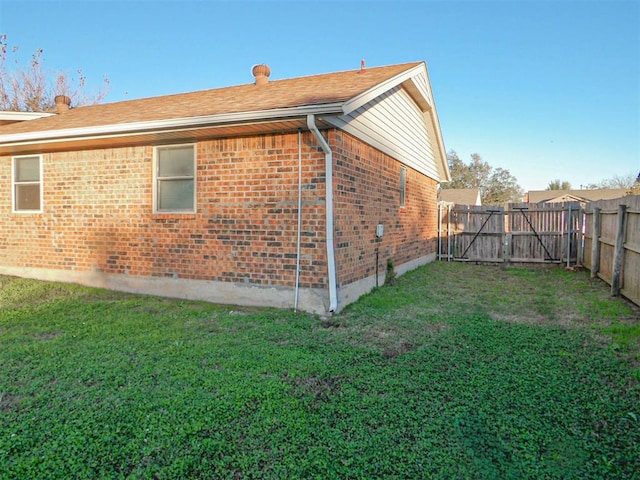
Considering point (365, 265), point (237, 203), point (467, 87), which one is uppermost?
point (467, 87)

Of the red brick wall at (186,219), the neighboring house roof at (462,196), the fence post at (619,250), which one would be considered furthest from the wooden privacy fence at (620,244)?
the neighboring house roof at (462,196)

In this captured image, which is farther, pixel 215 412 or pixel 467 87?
pixel 467 87

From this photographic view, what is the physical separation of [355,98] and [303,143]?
1.01 m

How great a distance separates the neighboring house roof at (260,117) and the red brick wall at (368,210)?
0.35 meters

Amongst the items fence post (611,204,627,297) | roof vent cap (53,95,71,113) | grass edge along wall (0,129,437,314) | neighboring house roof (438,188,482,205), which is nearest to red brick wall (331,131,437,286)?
grass edge along wall (0,129,437,314)

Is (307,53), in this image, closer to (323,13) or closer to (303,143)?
(323,13)

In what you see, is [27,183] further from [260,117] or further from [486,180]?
[486,180]

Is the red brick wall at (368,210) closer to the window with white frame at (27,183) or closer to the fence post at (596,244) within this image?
the fence post at (596,244)

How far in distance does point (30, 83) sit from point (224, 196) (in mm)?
26398

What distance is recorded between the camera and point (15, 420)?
2939 millimetres

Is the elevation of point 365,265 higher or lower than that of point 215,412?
higher

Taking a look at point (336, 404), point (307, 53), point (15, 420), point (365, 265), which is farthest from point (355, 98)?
point (307, 53)

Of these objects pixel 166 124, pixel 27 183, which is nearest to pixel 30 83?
pixel 27 183

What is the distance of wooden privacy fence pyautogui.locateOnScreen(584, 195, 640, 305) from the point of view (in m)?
6.61
